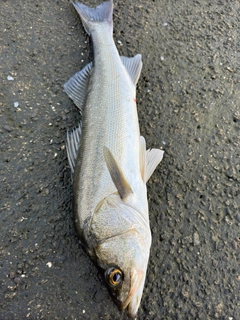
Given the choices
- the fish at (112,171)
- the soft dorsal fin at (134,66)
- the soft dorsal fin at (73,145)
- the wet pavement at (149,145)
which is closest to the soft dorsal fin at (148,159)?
the fish at (112,171)

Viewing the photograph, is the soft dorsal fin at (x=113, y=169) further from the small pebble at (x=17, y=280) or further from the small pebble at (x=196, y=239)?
the small pebble at (x=17, y=280)

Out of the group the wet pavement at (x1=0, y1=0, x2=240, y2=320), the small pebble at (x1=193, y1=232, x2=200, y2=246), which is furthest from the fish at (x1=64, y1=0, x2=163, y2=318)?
the small pebble at (x1=193, y1=232, x2=200, y2=246)

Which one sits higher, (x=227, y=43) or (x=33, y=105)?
(x=33, y=105)

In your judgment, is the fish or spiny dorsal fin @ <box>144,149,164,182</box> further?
spiny dorsal fin @ <box>144,149,164,182</box>

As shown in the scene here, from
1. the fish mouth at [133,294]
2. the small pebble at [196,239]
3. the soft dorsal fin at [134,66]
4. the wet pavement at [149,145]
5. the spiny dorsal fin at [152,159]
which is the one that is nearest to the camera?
the fish mouth at [133,294]

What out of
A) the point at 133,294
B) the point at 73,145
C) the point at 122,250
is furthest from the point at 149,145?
the point at 133,294

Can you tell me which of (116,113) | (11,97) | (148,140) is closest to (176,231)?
(148,140)

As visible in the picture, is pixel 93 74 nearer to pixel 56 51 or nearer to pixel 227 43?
pixel 56 51

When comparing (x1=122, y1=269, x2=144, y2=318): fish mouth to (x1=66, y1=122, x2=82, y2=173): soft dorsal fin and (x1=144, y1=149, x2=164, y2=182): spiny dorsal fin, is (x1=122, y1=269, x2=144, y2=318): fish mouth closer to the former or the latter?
(x1=144, y1=149, x2=164, y2=182): spiny dorsal fin
